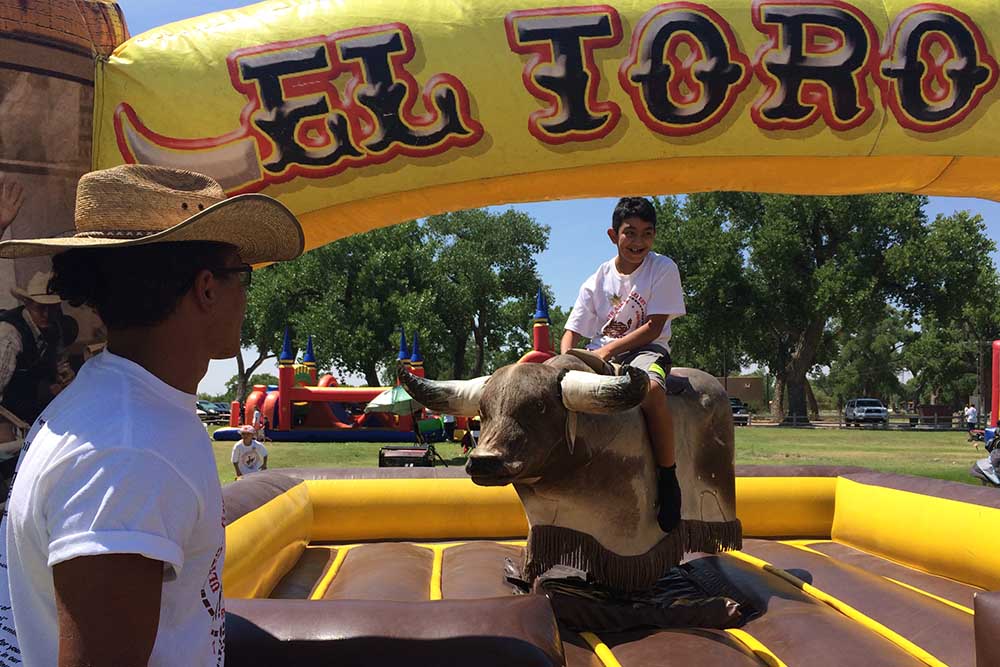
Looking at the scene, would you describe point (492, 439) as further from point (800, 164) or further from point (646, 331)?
point (800, 164)

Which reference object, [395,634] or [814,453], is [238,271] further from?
[814,453]

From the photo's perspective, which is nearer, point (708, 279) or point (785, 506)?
point (785, 506)

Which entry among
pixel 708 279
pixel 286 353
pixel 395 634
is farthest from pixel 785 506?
pixel 708 279

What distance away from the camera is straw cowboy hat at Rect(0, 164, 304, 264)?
1260mm

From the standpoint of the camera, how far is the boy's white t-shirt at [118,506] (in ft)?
3.26

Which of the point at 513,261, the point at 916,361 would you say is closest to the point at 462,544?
the point at 513,261

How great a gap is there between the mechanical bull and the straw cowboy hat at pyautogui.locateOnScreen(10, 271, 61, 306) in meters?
1.77

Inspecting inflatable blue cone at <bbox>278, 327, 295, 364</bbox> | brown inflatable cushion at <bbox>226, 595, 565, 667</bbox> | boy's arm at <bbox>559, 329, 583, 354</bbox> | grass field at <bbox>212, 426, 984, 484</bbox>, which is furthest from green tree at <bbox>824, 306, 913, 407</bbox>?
brown inflatable cushion at <bbox>226, 595, 565, 667</bbox>

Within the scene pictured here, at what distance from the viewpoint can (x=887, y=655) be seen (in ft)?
8.46

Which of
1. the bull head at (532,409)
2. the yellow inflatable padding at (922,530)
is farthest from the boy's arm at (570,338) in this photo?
the yellow inflatable padding at (922,530)

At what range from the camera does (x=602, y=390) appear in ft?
8.57

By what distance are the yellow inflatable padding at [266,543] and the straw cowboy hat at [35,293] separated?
4.30 ft

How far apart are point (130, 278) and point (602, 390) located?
66.4 inches

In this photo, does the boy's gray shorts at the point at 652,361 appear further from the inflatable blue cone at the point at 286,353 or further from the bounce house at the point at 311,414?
the inflatable blue cone at the point at 286,353
